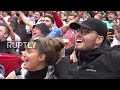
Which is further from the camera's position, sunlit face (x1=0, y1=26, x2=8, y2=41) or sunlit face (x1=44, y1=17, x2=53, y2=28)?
sunlit face (x1=44, y1=17, x2=53, y2=28)

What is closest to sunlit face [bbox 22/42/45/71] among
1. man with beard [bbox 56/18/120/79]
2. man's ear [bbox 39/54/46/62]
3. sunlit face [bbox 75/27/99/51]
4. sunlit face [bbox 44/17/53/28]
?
man's ear [bbox 39/54/46/62]

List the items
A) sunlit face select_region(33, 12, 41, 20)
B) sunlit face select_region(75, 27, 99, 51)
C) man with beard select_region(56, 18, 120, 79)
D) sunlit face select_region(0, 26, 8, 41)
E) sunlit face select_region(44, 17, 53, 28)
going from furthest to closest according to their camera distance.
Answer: sunlit face select_region(33, 12, 41, 20), sunlit face select_region(44, 17, 53, 28), sunlit face select_region(0, 26, 8, 41), sunlit face select_region(75, 27, 99, 51), man with beard select_region(56, 18, 120, 79)

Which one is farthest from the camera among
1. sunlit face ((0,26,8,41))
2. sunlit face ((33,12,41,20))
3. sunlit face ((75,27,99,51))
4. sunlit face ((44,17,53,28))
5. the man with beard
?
sunlit face ((33,12,41,20))

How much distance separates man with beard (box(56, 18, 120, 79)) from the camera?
1.89 m

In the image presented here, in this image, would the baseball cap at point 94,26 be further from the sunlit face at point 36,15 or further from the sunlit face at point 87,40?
the sunlit face at point 36,15

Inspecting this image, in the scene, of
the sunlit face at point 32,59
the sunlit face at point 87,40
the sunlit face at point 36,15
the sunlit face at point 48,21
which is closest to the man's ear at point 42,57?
the sunlit face at point 32,59

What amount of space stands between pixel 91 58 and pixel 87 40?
0.40ft

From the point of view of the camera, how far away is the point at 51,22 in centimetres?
331

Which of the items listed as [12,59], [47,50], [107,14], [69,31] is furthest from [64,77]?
[107,14]

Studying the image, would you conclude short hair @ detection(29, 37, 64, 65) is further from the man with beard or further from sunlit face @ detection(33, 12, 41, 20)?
sunlit face @ detection(33, 12, 41, 20)

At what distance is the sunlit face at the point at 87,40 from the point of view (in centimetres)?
200

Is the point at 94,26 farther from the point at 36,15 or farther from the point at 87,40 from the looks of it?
the point at 36,15

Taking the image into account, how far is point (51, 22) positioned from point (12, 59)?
926 millimetres
